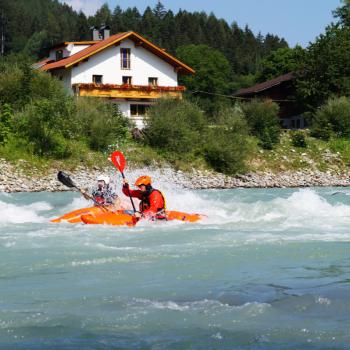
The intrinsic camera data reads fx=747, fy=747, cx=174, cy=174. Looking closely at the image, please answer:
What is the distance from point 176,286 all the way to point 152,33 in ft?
324

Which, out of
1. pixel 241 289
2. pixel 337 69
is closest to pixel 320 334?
pixel 241 289

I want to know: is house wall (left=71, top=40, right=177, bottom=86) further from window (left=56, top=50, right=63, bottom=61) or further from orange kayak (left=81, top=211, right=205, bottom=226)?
orange kayak (left=81, top=211, right=205, bottom=226)

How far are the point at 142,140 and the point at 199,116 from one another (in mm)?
3126

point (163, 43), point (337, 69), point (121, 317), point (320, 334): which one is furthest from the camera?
point (163, 43)

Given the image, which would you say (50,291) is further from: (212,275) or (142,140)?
(142,140)

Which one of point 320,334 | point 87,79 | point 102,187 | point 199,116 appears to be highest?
point 87,79

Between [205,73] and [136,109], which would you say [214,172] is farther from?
[205,73]

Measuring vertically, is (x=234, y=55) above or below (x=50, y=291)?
above

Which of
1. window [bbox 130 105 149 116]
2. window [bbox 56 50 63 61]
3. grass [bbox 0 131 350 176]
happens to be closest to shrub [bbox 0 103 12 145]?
grass [bbox 0 131 350 176]

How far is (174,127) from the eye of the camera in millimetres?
34781

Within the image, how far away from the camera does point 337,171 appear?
121ft

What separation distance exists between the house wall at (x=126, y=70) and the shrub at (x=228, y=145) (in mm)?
8860

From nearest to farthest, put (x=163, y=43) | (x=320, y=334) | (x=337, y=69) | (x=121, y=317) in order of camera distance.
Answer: (x=320, y=334) → (x=121, y=317) → (x=337, y=69) → (x=163, y=43)

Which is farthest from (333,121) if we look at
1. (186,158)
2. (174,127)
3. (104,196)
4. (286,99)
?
(104,196)
